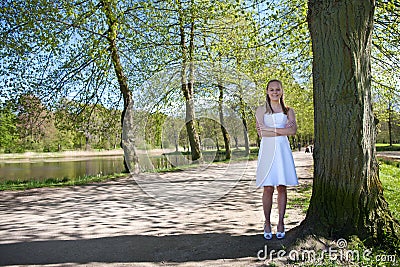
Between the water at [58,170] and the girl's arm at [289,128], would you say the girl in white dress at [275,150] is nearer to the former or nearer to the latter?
the girl's arm at [289,128]

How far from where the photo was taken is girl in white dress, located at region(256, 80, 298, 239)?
466 cm

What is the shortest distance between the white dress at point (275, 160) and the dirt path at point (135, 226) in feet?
2.62

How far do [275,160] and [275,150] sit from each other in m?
0.13

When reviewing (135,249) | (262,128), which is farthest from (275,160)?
(135,249)

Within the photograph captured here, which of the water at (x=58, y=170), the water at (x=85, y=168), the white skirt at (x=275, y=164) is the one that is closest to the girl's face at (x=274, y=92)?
the white skirt at (x=275, y=164)

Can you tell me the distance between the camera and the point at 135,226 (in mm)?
5891

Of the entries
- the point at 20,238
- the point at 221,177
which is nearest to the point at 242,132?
the point at 20,238

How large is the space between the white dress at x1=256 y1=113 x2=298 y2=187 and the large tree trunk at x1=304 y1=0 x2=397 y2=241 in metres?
0.45

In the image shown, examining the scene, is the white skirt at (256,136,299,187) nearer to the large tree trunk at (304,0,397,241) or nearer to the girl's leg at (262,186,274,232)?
the girl's leg at (262,186,274,232)

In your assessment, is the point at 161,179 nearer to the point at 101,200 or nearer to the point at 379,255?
the point at 101,200

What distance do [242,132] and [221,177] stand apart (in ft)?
18.0

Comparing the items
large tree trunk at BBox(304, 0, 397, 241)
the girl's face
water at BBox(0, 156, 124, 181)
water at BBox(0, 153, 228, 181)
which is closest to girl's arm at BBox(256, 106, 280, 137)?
the girl's face

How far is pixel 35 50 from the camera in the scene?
13.6m

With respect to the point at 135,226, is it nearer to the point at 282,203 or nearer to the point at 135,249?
the point at 135,249
